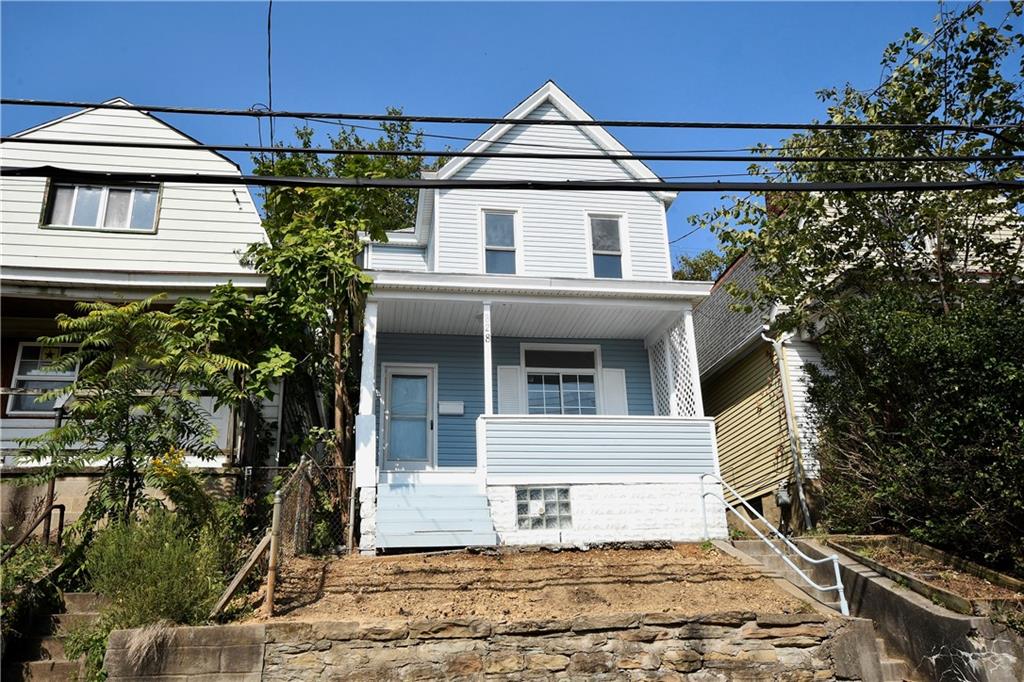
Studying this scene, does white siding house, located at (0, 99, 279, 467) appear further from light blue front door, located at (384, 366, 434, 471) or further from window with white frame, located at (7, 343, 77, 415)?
light blue front door, located at (384, 366, 434, 471)

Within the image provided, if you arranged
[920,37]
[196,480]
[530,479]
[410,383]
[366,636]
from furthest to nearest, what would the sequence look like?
[410,383] < [920,37] < [530,479] < [196,480] < [366,636]

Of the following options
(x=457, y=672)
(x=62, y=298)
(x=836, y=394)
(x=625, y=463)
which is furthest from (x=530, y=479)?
(x=62, y=298)

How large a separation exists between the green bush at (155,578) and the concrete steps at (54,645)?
78 cm

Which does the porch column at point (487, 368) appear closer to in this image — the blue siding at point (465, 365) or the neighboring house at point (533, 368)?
the neighboring house at point (533, 368)

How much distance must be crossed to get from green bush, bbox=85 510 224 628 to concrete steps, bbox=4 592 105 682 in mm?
782

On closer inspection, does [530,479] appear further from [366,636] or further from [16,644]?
[16,644]

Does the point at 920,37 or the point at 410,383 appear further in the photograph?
the point at 410,383

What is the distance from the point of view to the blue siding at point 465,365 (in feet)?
45.9

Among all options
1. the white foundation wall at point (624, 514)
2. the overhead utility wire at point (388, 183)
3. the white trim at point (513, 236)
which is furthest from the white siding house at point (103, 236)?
the overhead utility wire at point (388, 183)

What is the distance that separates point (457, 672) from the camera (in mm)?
7430

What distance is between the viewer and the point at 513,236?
14641 mm

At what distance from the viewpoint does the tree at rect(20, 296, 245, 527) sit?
31.3 ft

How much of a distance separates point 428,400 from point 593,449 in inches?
137

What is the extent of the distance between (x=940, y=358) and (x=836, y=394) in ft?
8.52
